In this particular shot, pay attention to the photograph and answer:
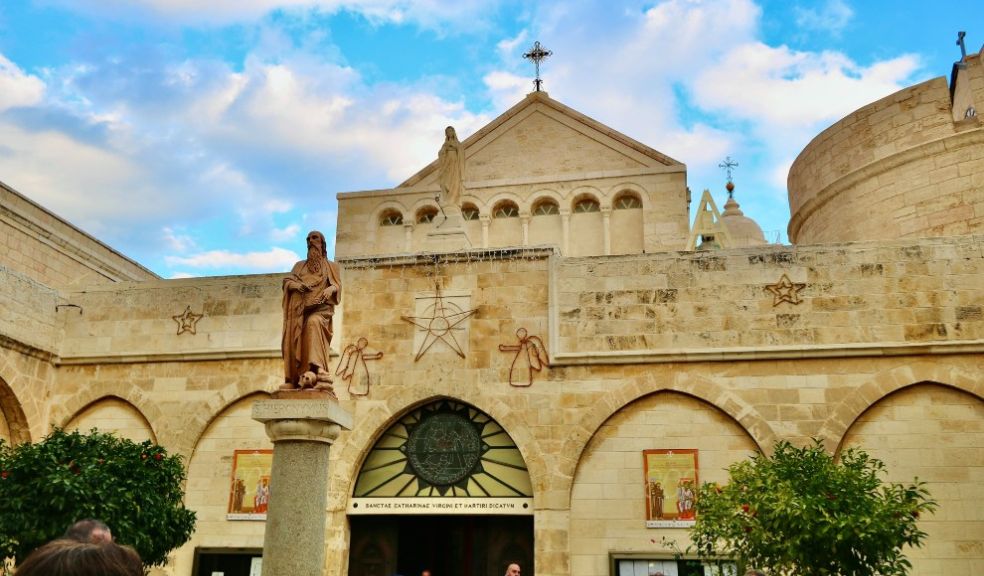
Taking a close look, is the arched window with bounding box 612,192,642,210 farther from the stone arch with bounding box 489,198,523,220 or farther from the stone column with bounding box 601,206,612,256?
the stone arch with bounding box 489,198,523,220

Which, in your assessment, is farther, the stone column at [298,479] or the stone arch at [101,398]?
the stone arch at [101,398]

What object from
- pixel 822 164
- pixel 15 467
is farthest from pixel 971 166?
pixel 15 467

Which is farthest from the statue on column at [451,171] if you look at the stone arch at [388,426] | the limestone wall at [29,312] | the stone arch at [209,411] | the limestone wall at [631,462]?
the limestone wall at [29,312]

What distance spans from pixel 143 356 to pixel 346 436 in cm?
425

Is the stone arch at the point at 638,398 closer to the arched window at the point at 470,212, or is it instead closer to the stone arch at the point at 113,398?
the stone arch at the point at 113,398

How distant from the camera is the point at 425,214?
24922 millimetres

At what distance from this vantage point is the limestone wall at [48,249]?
19.2m

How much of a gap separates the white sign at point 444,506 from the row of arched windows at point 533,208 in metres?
10.0

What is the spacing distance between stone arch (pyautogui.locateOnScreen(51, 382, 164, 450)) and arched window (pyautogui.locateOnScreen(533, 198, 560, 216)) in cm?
1160

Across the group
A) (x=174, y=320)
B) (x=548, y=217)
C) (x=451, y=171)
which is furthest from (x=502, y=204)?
(x=174, y=320)

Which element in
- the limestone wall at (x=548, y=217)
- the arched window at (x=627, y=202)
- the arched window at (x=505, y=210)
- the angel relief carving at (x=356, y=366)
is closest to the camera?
the angel relief carving at (x=356, y=366)

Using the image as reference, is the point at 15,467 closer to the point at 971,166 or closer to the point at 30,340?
the point at 30,340

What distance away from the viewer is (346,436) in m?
14.8

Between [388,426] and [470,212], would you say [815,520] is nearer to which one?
[388,426]
